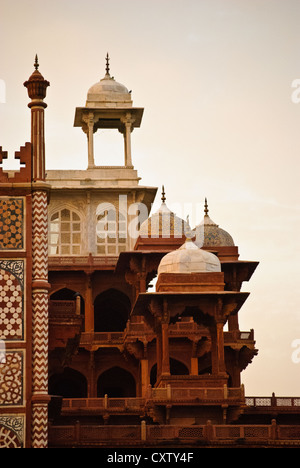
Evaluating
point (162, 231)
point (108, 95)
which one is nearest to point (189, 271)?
point (162, 231)

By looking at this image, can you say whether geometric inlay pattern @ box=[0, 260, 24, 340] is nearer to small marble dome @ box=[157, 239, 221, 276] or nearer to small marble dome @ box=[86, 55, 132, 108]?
small marble dome @ box=[157, 239, 221, 276]

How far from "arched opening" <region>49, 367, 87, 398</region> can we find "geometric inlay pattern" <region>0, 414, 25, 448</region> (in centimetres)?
1540

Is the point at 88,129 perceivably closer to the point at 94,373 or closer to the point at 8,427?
the point at 94,373

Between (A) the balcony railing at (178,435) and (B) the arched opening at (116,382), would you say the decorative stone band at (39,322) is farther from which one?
(B) the arched opening at (116,382)

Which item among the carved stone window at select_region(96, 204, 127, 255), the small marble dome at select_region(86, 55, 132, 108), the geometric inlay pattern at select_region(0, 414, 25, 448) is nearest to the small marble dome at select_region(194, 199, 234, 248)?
the carved stone window at select_region(96, 204, 127, 255)

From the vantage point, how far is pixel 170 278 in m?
47.7

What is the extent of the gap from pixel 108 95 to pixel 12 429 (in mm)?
22174

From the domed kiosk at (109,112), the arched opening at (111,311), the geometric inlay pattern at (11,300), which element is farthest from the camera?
the domed kiosk at (109,112)

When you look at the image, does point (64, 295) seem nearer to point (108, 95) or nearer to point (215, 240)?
Result: point (215, 240)

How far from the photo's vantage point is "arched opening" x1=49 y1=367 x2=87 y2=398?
5625 cm

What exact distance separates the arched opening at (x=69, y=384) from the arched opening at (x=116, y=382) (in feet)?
2.05

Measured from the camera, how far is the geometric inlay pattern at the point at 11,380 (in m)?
40.7

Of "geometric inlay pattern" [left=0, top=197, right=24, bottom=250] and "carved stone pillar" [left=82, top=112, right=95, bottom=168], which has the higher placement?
"carved stone pillar" [left=82, top=112, right=95, bottom=168]

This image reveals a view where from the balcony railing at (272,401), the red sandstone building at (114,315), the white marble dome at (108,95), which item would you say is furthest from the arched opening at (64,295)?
the balcony railing at (272,401)
